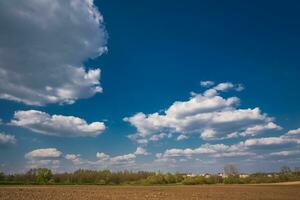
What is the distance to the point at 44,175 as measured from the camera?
150500 millimetres

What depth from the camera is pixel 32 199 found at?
1597 inches

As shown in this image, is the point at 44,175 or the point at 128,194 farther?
the point at 44,175

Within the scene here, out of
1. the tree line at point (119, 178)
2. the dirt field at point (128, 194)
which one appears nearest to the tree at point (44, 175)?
the tree line at point (119, 178)

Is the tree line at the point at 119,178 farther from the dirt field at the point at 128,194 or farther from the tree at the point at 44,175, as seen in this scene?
the dirt field at the point at 128,194

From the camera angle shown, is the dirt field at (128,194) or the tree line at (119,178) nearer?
the dirt field at (128,194)

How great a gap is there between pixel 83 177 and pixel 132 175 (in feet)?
111

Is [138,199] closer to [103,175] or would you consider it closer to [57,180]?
[57,180]

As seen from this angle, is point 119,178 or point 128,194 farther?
point 119,178

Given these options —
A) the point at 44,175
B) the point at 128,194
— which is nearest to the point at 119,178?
the point at 44,175

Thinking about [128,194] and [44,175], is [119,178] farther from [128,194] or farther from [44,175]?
[128,194]

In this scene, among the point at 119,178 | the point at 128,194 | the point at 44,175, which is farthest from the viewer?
the point at 119,178

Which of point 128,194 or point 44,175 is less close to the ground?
point 44,175

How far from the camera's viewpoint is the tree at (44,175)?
14805 centimetres

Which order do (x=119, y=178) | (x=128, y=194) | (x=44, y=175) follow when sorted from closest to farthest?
(x=128, y=194) < (x=44, y=175) < (x=119, y=178)
